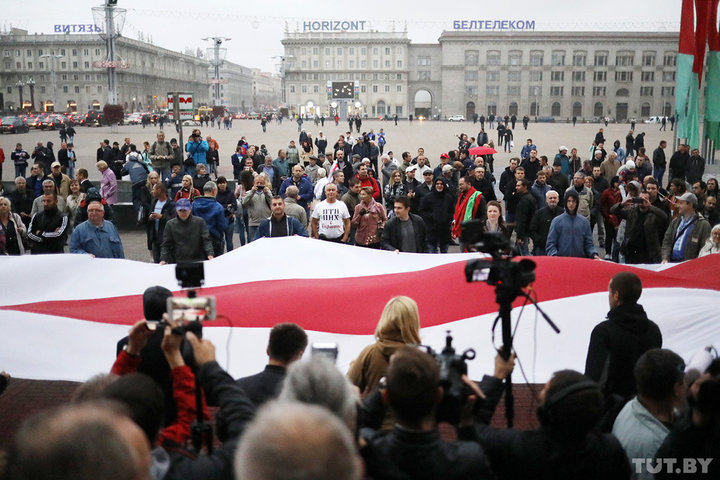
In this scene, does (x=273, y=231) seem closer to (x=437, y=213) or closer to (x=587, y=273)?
(x=437, y=213)

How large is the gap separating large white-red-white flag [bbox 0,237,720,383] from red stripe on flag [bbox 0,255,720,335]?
0.01 metres

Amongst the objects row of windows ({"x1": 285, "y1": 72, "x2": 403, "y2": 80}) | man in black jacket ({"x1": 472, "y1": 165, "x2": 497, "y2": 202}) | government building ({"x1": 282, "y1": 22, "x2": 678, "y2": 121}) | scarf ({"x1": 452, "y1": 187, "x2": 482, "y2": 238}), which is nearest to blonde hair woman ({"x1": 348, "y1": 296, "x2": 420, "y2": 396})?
scarf ({"x1": 452, "y1": 187, "x2": 482, "y2": 238})

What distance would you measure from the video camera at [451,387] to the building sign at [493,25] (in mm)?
106999

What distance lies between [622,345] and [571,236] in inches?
150

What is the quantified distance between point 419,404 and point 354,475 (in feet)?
2.73

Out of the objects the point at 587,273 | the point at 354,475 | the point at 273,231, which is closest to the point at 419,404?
the point at 354,475

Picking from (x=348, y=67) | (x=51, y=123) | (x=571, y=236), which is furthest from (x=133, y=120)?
(x=571, y=236)

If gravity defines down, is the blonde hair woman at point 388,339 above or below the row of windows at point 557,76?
below

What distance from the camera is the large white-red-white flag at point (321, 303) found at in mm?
5176

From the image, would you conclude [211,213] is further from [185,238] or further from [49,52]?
[49,52]

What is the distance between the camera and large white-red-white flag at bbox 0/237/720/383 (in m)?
5.18

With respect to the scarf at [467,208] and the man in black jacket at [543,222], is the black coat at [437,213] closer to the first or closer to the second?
the scarf at [467,208]

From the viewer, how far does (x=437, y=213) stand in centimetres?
928

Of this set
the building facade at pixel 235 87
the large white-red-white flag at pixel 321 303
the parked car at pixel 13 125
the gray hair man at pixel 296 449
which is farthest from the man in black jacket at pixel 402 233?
the building facade at pixel 235 87
